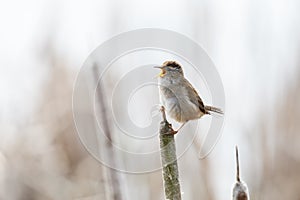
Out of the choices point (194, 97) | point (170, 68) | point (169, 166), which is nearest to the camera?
point (169, 166)

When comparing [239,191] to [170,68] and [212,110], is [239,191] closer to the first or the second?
[170,68]

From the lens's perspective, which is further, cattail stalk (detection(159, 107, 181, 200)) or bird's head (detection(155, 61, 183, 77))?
bird's head (detection(155, 61, 183, 77))

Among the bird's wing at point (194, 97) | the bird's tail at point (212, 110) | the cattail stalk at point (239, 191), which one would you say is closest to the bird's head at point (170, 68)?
the bird's wing at point (194, 97)

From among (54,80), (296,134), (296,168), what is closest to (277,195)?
(296,168)

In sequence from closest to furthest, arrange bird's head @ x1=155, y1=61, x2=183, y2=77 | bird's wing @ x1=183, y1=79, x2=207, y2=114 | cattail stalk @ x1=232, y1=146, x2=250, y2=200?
cattail stalk @ x1=232, y1=146, x2=250, y2=200, bird's head @ x1=155, y1=61, x2=183, y2=77, bird's wing @ x1=183, y1=79, x2=207, y2=114

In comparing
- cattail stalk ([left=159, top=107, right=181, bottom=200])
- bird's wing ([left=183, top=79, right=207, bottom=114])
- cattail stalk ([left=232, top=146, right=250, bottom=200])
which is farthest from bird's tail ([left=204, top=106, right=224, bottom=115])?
cattail stalk ([left=232, top=146, right=250, bottom=200])

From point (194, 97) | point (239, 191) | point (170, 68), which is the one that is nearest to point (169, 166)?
point (239, 191)

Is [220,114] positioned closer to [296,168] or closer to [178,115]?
[178,115]

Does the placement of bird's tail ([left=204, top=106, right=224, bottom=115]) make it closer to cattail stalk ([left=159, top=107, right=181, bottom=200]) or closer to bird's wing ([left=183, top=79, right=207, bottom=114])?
bird's wing ([left=183, top=79, right=207, bottom=114])
